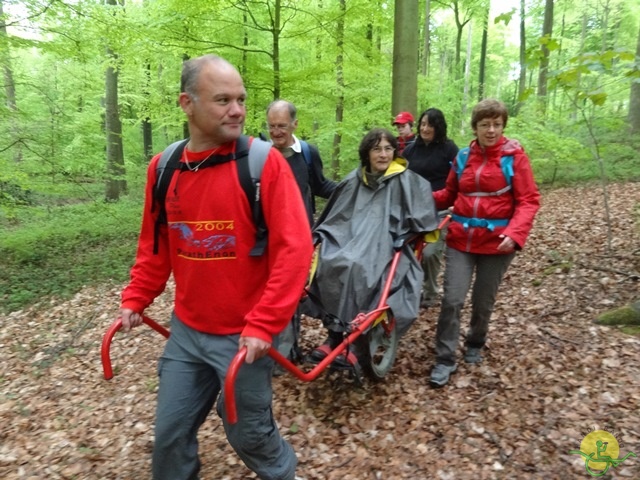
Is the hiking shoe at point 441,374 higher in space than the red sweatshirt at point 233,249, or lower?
lower

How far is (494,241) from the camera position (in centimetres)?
372

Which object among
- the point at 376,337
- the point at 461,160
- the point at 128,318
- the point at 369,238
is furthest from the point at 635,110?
the point at 128,318

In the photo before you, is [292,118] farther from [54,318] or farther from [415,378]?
[54,318]

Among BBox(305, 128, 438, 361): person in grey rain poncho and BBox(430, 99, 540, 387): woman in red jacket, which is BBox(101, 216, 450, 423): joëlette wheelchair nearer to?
BBox(305, 128, 438, 361): person in grey rain poncho

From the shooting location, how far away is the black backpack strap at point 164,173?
7.31 ft

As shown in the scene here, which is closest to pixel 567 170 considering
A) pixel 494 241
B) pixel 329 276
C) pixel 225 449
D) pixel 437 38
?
pixel 494 241

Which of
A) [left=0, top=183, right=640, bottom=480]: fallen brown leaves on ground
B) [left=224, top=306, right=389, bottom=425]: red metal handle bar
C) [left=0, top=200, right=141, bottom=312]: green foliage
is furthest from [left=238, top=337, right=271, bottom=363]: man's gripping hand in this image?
[left=0, top=200, right=141, bottom=312]: green foliage

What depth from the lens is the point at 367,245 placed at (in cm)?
366

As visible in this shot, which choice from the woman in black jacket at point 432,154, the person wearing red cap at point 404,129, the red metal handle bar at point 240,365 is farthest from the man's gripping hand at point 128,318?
the person wearing red cap at point 404,129

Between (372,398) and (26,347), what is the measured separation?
465 centimetres

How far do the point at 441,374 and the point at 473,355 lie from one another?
50 centimetres

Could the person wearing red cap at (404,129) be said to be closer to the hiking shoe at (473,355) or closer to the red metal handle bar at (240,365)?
the hiking shoe at (473,355)

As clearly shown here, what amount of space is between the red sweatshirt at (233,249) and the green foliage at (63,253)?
20.6ft

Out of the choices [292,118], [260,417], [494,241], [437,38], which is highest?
[437,38]
